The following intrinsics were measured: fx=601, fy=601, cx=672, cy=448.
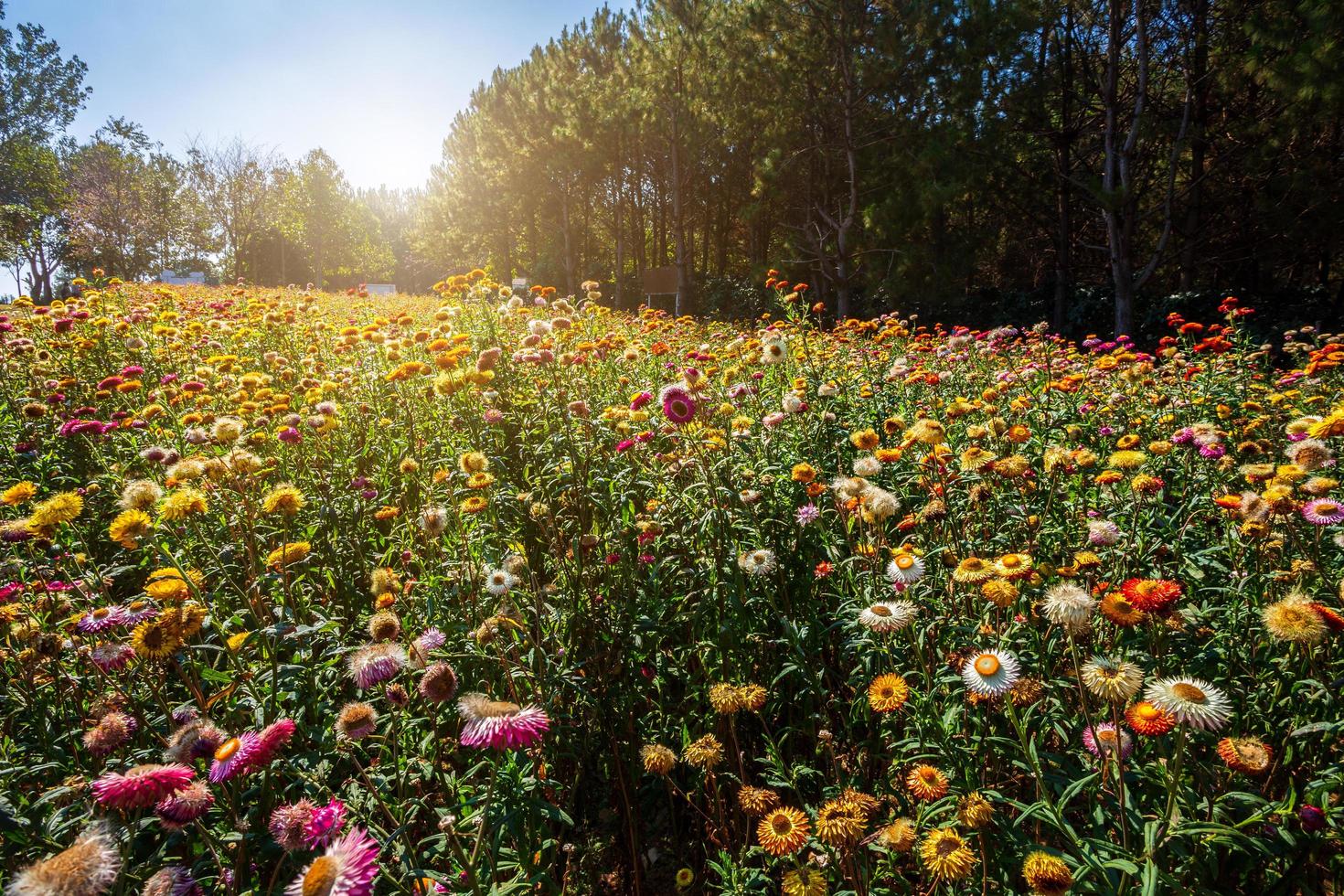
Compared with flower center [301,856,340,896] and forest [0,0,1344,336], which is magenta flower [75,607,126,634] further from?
forest [0,0,1344,336]

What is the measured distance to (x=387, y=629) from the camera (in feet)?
4.71

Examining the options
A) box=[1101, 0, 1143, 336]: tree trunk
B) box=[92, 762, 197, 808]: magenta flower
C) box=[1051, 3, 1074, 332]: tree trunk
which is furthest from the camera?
box=[1051, 3, 1074, 332]: tree trunk

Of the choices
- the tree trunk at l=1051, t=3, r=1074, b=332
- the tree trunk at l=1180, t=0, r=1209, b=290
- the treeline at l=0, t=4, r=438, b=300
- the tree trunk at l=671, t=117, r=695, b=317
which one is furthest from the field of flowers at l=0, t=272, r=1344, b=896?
the treeline at l=0, t=4, r=438, b=300

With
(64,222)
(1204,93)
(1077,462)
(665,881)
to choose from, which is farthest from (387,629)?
(64,222)

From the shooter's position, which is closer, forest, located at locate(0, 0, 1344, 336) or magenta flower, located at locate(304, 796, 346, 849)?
magenta flower, located at locate(304, 796, 346, 849)

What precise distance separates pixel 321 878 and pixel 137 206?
4600 cm

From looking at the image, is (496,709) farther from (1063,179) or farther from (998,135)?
(998,135)

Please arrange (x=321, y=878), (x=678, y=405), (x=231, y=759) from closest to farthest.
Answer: (x=321, y=878)
(x=231, y=759)
(x=678, y=405)

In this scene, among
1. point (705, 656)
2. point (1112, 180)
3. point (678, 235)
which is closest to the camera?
point (705, 656)

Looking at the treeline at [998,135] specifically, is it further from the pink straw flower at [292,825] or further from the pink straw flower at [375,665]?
the pink straw flower at [292,825]

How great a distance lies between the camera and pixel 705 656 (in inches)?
82.4

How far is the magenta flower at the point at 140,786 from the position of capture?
41.1 inches

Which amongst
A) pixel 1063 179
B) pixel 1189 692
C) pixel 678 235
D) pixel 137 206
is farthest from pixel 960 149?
pixel 137 206

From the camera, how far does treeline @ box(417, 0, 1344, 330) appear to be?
34.4ft
